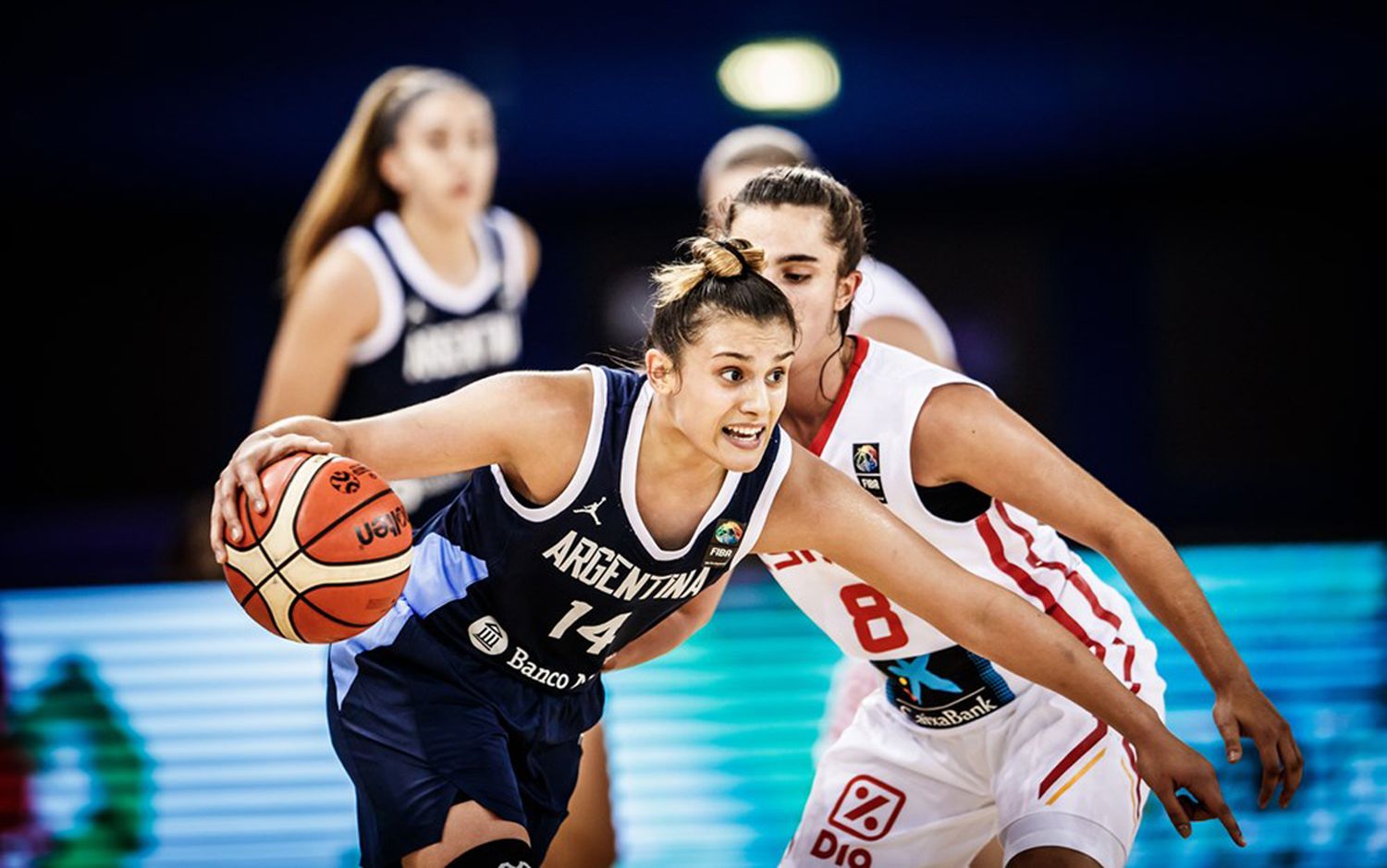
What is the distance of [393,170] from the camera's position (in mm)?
5078

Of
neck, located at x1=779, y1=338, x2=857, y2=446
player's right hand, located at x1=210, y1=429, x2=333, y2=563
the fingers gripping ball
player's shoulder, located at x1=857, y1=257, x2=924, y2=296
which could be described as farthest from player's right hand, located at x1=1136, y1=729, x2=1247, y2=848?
player's shoulder, located at x1=857, y1=257, x2=924, y2=296

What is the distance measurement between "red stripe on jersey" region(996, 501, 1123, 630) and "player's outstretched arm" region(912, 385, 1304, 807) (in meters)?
0.25

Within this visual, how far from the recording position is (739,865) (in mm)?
5250

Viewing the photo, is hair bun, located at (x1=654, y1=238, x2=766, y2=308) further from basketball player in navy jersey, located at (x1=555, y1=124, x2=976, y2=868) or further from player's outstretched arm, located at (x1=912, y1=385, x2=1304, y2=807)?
basketball player in navy jersey, located at (x1=555, y1=124, x2=976, y2=868)

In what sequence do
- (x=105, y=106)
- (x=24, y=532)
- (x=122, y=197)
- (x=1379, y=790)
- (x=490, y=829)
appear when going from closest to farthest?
(x=490, y=829) → (x=1379, y=790) → (x=105, y=106) → (x=24, y=532) → (x=122, y=197)

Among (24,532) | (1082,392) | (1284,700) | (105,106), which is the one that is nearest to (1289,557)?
(1284,700)

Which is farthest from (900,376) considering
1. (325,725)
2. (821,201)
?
(325,725)

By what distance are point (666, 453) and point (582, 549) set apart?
0.24 meters

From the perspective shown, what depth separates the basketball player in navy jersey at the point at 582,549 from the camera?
9.91ft

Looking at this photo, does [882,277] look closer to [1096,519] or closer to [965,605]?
[1096,519]

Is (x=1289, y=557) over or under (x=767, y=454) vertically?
under

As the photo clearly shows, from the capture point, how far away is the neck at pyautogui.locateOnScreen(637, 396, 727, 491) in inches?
123

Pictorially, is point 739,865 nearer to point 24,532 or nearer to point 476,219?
point 476,219

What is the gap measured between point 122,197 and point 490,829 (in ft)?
25.1
